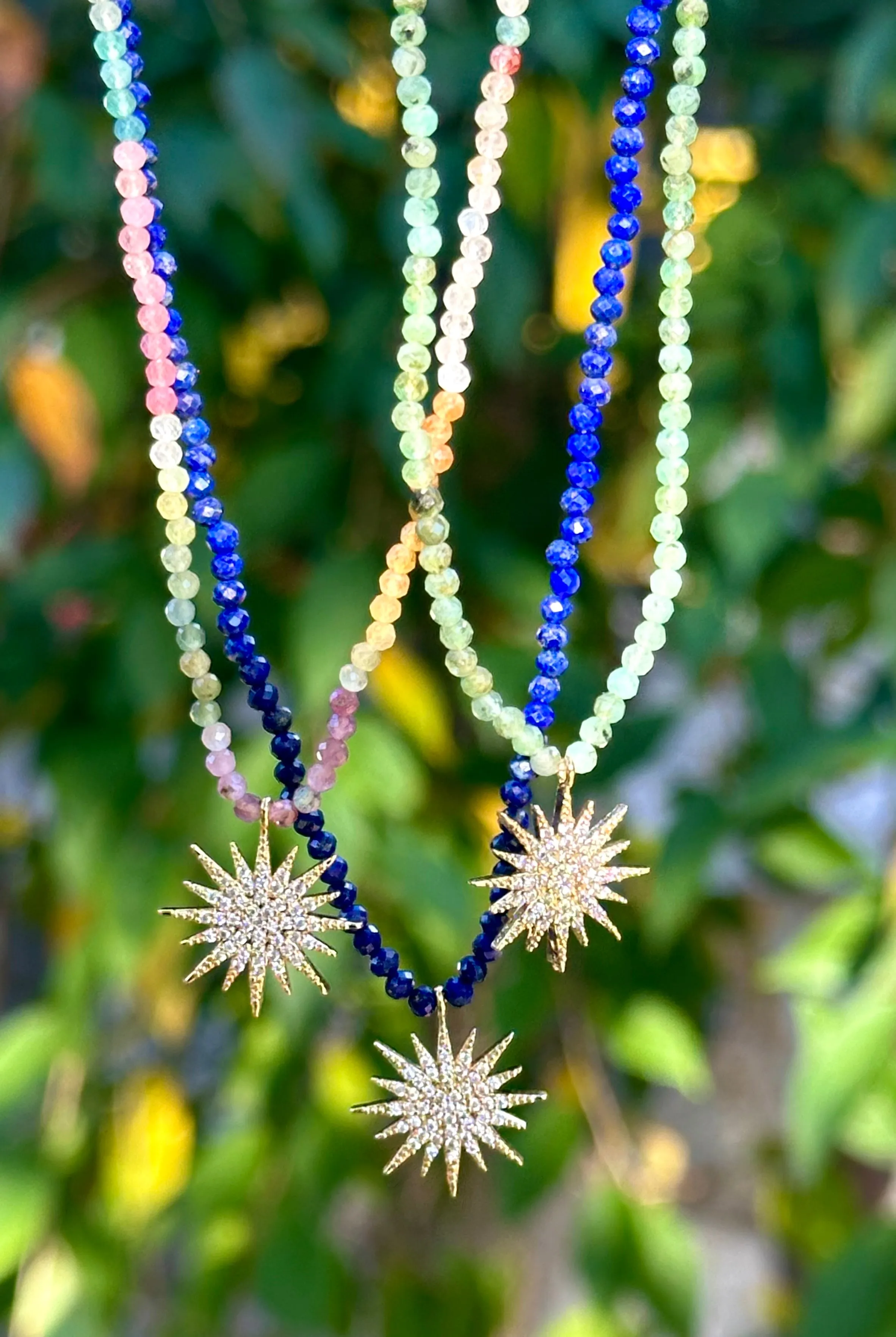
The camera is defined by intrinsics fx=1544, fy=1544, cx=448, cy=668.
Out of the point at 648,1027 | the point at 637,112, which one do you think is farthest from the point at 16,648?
the point at 637,112

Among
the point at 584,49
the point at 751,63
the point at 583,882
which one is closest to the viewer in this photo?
the point at 583,882

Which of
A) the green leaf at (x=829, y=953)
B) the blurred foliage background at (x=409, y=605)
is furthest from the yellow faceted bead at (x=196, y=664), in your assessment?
the green leaf at (x=829, y=953)

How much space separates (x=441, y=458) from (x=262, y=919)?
11cm

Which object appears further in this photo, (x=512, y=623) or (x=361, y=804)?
(x=512, y=623)

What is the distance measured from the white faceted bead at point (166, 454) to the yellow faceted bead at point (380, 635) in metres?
0.06

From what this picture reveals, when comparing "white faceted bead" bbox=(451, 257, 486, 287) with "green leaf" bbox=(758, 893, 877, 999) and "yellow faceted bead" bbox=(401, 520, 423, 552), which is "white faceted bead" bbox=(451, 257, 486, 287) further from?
"green leaf" bbox=(758, 893, 877, 999)

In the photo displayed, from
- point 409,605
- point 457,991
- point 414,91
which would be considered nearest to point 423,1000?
point 457,991

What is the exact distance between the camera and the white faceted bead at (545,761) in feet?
1.19

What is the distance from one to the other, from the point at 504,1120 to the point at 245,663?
0.42 feet

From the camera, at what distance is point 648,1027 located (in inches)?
25.2

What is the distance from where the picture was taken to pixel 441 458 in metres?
0.36

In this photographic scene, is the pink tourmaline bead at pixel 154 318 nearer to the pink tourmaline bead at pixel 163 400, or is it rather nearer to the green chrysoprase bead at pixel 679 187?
the pink tourmaline bead at pixel 163 400

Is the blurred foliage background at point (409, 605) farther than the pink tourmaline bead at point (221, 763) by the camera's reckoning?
Yes

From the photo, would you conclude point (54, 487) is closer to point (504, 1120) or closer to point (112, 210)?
point (112, 210)
